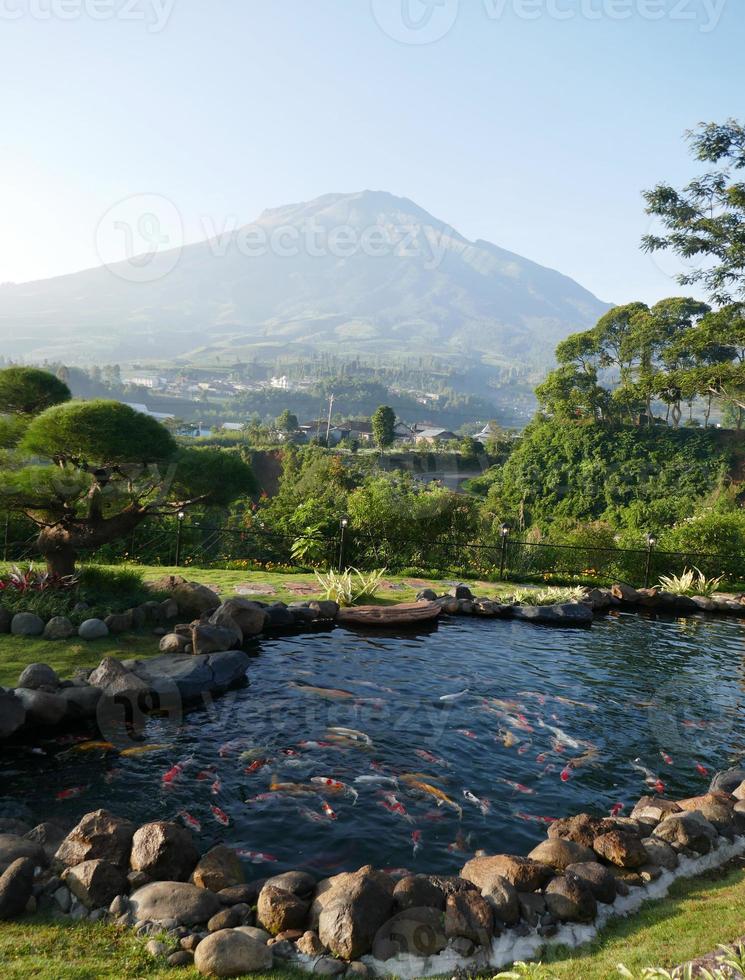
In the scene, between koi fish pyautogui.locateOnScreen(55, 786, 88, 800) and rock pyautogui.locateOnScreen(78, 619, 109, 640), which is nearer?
koi fish pyautogui.locateOnScreen(55, 786, 88, 800)

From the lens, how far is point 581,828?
4617 millimetres

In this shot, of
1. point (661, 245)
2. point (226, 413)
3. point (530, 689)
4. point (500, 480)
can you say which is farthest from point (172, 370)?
point (530, 689)

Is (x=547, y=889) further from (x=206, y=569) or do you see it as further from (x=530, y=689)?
(x=206, y=569)

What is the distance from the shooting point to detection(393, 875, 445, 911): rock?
12.1 feet

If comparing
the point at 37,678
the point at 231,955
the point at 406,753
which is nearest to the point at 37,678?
the point at 37,678

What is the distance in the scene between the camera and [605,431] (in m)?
34.1

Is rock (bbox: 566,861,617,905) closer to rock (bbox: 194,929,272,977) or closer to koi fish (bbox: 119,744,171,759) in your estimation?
rock (bbox: 194,929,272,977)

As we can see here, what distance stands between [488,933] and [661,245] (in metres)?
23.6

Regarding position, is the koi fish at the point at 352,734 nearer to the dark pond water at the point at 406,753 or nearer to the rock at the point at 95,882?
the dark pond water at the point at 406,753

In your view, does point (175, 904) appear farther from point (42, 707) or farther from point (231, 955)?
point (42, 707)

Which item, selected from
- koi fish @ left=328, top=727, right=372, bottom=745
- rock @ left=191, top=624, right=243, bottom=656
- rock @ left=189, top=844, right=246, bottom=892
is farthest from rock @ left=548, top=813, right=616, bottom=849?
rock @ left=191, top=624, right=243, bottom=656

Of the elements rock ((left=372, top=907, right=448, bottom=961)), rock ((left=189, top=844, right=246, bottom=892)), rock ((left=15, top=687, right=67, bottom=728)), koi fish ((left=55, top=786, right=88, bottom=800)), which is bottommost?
koi fish ((left=55, top=786, right=88, bottom=800))

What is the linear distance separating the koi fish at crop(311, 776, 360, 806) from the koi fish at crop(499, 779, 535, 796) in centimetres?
129

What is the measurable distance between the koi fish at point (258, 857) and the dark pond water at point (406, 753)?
19 mm
